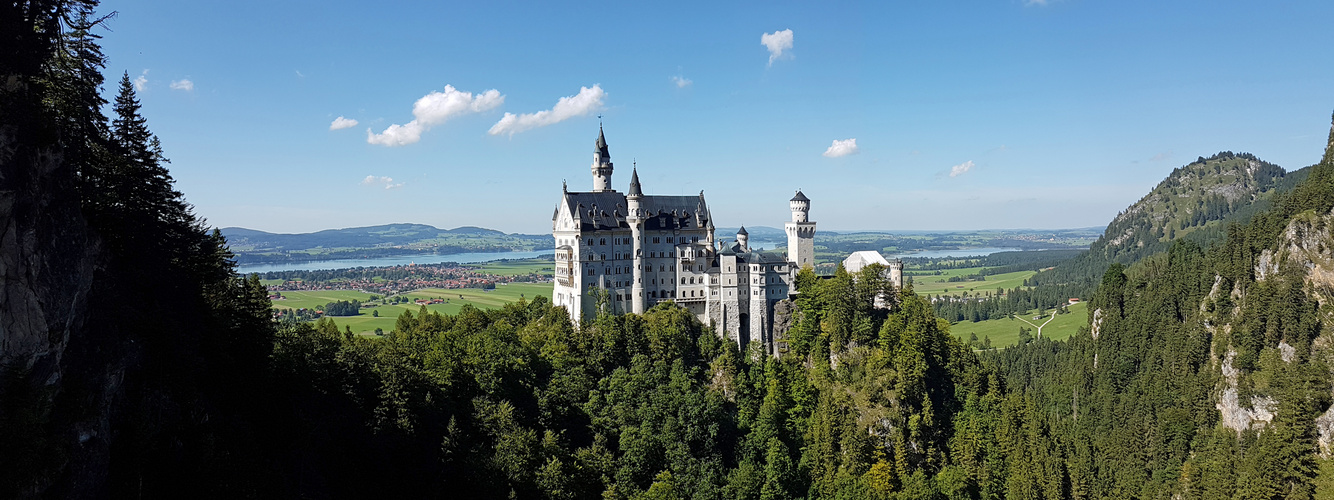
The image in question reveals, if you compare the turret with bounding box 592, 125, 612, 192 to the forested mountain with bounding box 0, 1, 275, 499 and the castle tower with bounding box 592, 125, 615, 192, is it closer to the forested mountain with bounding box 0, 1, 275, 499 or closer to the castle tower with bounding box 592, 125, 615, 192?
the castle tower with bounding box 592, 125, 615, 192

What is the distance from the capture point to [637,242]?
78875 mm

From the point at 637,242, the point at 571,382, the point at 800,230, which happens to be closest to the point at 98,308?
the point at 571,382

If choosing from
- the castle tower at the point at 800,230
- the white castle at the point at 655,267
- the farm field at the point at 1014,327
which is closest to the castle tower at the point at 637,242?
the white castle at the point at 655,267

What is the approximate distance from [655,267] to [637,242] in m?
3.35

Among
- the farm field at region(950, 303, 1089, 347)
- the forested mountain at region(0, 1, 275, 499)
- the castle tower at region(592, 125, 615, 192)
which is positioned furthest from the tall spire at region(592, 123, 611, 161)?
the farm field at region(950, 303, 1089, 347)

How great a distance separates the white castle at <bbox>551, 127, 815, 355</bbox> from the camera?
77000mm

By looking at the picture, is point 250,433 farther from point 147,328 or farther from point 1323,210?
point 1323,210

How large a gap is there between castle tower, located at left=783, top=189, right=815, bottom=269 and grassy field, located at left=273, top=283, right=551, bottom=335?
5644 cm

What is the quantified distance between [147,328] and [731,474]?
42.5 meters

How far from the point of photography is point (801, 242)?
8381 centimetres

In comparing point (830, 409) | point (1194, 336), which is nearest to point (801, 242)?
point (830, 409)

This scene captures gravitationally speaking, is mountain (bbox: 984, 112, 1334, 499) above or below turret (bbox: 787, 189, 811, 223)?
below

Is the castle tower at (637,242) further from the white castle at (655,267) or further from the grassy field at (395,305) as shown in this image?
the grassy field at (395,305)

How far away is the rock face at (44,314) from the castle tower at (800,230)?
2498 inches
